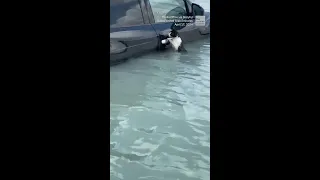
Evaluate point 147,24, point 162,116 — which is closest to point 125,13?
point 147,24

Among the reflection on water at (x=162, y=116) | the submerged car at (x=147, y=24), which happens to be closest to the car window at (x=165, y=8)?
the submerged car at (x=147, y=24)

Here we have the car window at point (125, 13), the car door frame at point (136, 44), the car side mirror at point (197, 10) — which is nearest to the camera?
the car side mirror at point (197, 10)

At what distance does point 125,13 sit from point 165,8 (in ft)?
0.83

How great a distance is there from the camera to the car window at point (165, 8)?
77.6 inches

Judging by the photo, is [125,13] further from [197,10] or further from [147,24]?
[197,10]

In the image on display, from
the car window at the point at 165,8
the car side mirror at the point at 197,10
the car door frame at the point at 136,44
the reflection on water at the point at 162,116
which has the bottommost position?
the reflection on water at the point at 162,116

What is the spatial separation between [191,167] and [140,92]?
0.77 metres

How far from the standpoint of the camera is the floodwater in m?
1.26

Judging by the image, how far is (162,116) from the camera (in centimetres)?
167

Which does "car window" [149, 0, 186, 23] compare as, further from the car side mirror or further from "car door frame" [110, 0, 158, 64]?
the car side mirror

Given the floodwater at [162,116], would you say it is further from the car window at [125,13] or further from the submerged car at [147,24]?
the car window at [125,13]

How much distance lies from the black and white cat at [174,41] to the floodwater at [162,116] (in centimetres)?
4
